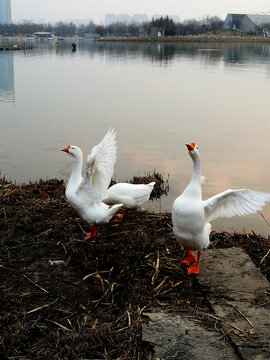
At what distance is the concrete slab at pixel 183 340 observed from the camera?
2.98 m

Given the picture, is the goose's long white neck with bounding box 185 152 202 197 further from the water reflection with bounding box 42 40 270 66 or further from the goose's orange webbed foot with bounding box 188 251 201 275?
the water reflection with bounding box 42 40 270 66

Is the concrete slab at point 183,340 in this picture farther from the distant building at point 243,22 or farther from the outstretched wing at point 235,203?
the distant building at point 243,22

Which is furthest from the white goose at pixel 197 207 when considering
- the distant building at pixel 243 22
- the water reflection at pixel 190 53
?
the distant building at pixel 243 22

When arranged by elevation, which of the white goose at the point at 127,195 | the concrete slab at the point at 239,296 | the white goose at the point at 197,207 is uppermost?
the white goose at the point at 197,207

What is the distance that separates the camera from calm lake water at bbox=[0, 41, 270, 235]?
352 inches

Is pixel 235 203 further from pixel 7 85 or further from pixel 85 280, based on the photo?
pixel 7 85

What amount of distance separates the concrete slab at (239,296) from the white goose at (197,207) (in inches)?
9.9

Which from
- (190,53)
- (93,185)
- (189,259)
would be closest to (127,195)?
(93,185)

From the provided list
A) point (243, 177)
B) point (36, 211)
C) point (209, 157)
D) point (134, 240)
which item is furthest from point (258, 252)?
point (209, 157)

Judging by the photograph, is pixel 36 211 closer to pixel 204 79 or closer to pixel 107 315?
pixel 107 315

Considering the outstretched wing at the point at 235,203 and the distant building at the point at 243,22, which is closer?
the outstretched wing at the point at 235,203

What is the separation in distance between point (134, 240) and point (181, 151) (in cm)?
613

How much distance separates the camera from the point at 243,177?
866 cm

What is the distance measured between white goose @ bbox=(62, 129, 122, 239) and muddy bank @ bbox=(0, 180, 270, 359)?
27 cm
